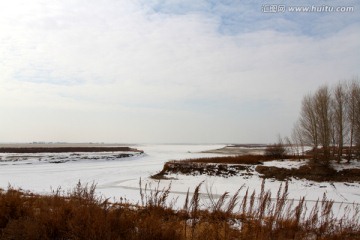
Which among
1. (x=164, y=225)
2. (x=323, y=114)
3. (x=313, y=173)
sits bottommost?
(x=313, y=173)

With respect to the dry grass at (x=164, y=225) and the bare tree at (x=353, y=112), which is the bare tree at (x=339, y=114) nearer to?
the bare tree at (x=353, y=112)

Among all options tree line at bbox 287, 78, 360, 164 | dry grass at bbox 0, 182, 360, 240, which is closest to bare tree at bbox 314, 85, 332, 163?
tree line at bbox 287, 78, 360, 164

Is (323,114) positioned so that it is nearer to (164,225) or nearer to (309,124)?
(309,124)

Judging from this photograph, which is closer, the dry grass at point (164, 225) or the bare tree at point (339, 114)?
the dry grass at point (164, 225)

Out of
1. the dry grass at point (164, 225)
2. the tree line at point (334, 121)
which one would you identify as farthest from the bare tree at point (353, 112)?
the dry grass at point (164, 225)

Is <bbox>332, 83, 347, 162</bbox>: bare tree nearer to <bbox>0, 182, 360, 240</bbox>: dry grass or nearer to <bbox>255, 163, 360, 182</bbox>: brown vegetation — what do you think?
<bbox>255, 163, 360, 182</bbox>: brown vegetation

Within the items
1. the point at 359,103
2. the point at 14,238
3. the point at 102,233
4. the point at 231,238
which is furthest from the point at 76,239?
the point at 359,103

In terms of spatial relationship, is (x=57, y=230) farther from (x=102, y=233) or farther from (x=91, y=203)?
(x=102, y=233)

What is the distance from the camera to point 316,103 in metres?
28.7

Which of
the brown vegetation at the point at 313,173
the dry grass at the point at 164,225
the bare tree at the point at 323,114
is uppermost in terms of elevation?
the bare tree at the point at 323,114

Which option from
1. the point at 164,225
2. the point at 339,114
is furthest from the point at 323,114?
the point at 164,225

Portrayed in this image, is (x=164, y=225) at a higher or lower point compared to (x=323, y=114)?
lower

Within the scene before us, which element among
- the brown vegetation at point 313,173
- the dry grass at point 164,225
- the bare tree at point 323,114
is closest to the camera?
the dry grass at point 164,225

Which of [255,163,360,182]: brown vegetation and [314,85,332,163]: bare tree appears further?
[314,85,332,163]: bare tree
